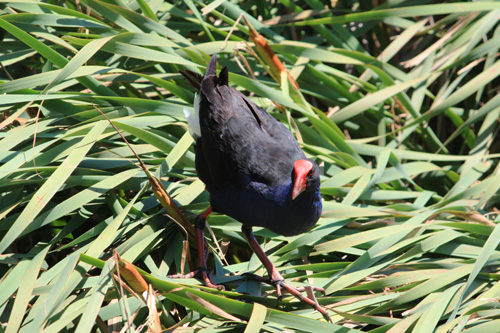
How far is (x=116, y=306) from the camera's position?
2.11 m

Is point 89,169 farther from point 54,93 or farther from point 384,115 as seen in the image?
point 384,115

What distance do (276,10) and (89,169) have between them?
6.51 feet

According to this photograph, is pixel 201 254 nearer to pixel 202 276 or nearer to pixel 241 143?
pixel 202 276

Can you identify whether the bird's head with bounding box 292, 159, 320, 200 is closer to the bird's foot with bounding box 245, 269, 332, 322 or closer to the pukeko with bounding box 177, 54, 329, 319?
the pukeko with bounding box 177, 54, 329, 319

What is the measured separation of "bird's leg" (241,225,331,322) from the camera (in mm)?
2191

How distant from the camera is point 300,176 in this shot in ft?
7.14

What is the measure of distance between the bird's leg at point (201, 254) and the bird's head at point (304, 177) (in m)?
0.49

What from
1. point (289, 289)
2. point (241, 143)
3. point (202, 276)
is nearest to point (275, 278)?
point (289, 289)

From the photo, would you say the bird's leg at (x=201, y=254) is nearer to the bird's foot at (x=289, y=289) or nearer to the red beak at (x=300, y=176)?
the bird's foot at (x=289, y=289)

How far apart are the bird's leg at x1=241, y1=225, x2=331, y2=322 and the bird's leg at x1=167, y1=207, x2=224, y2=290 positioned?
0.56 feet

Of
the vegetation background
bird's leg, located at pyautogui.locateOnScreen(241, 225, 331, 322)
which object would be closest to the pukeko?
bird's leg, located at pyautogui.locateOnScreen(241, 225, 331, 322)

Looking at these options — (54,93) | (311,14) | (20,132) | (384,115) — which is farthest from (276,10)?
(20,132)

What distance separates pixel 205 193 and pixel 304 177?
0.73 metres

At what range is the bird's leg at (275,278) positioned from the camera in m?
2.19
